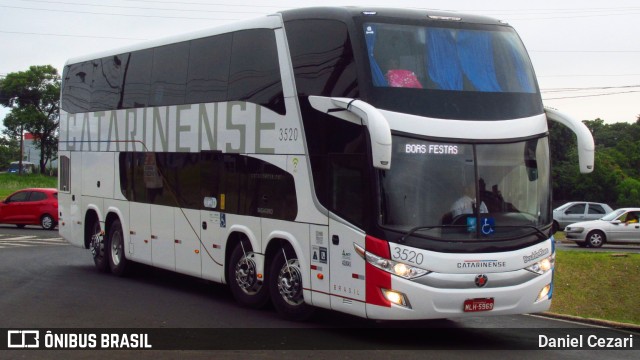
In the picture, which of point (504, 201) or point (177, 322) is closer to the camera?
point (504, 201)

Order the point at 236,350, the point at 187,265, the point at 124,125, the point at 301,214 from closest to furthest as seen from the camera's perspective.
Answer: the point at 236,350, the point at 301,214, the point at 187,265, the point at 124,125

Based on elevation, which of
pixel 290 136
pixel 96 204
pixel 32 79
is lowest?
pixel 96 204

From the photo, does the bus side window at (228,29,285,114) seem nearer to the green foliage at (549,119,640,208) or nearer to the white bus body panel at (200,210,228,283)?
the white bus body panel at (200,210,228,283)

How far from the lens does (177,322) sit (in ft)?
42.5

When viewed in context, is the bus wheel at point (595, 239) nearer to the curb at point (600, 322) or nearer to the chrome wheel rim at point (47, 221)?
the curb at point (600, 322)

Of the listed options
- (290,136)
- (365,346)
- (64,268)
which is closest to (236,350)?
(365,346)

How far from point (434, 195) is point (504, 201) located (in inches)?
37.6

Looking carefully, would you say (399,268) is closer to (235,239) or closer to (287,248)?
(287,248)

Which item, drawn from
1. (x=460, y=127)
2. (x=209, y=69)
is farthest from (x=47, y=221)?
(x=460, y=127)

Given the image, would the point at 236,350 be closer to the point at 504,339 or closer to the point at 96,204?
the point at 504,339

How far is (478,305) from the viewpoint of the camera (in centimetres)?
1127

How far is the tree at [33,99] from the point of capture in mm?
85500

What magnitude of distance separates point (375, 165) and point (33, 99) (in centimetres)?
8088

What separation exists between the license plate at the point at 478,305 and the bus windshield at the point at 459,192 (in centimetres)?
71
